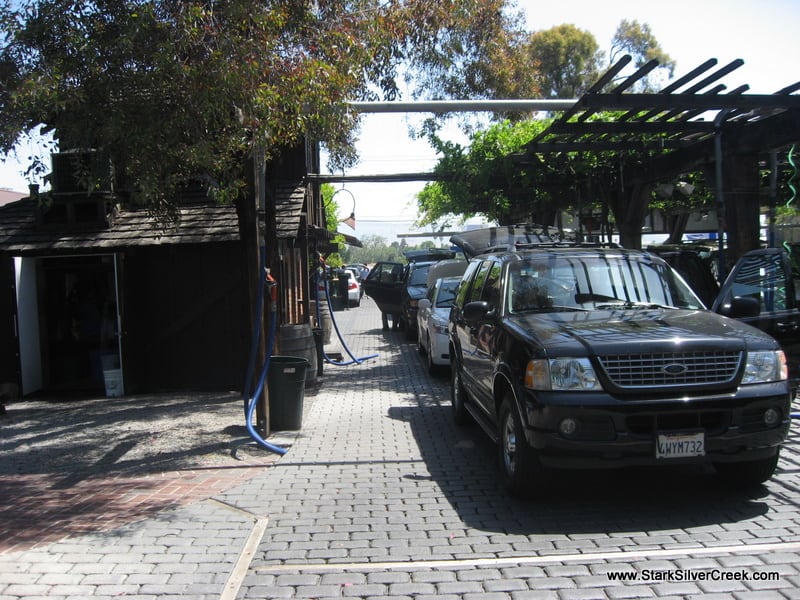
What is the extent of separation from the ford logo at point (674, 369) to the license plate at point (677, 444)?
1.41 feet

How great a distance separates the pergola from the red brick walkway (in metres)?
6.14

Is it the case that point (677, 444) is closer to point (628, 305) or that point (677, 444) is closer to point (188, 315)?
point (628, 305)

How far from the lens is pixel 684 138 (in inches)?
457

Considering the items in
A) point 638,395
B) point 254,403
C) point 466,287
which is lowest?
point 254,403

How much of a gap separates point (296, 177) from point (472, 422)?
24.2 feet

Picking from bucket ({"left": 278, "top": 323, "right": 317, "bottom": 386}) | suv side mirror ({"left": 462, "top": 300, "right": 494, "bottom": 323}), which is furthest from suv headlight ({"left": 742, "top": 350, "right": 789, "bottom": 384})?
bucket ({"left": 278, "top": 323, "right": 317, "bottom": 386})

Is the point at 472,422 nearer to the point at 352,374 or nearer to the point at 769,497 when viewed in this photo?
the point at 769,497

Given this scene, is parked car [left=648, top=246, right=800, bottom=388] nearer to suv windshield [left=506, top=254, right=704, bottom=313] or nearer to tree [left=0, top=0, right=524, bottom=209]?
suv windshield [left=506, top=254, right=704, bottom=313]

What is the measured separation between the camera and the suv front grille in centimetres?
479

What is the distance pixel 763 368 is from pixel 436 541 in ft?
8.86

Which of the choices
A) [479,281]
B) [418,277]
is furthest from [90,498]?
[418,277]

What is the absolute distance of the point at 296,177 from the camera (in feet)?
44.8

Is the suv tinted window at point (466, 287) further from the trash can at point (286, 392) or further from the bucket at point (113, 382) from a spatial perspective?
the bucket at point (113, 382)

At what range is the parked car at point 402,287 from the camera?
1673cm
